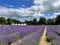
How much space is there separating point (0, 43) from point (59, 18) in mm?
95191

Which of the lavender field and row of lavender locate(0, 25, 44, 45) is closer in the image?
the lavender field

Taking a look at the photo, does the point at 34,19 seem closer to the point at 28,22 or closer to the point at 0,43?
the point at 28,22

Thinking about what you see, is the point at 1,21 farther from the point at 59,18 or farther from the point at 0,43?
the point at 0,43

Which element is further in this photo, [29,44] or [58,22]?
[58,22]

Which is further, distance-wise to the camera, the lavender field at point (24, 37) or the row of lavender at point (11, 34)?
the row of lavender at point (11, 34)

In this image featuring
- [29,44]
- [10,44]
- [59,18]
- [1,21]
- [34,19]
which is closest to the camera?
A: [29,44]

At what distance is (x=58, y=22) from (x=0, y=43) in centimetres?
9613

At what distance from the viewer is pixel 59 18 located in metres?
101

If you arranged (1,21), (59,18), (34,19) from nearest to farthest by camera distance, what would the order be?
(1,21) < (59,18) < (34,19)

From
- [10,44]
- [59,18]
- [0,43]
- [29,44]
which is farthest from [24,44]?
[59,18]

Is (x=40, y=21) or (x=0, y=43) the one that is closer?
(x=0, y=43)

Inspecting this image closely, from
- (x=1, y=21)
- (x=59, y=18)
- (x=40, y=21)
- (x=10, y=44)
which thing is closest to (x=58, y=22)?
(x=59, y=18)

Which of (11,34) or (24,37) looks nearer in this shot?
(24,37)

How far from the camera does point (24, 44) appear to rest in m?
7.70
